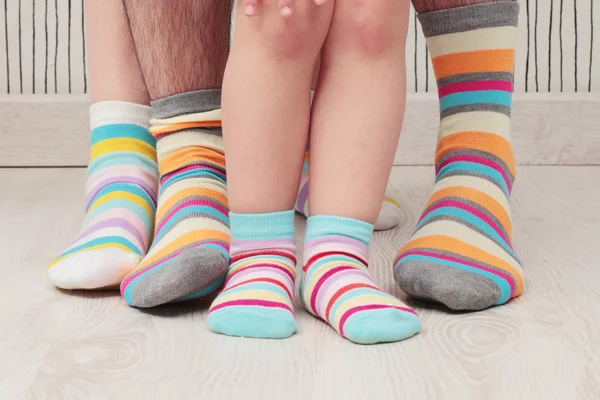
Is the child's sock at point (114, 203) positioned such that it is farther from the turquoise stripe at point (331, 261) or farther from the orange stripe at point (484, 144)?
the orange stripe at point (484, 144)

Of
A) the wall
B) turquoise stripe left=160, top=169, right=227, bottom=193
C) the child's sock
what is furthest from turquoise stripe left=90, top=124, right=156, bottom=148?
the wall

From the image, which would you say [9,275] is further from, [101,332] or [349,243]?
[349,243]

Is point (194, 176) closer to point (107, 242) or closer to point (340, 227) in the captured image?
point (107, 242)

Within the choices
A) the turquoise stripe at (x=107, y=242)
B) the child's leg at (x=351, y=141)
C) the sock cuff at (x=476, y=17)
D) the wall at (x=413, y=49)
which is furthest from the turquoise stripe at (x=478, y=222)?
the wall at (x=413, y=49)

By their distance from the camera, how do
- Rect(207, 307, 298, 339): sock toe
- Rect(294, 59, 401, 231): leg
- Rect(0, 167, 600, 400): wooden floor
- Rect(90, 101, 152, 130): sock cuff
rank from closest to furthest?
Rect(0, 167, 600, 400): wooden floor < Rect(207, 307, 298, 339): sock toe < Rect(90, 101, 152, 130): sock cuff < Rect(294, 59, 401, 231): leg

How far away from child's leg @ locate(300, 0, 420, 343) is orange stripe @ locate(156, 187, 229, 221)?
160 millimetres

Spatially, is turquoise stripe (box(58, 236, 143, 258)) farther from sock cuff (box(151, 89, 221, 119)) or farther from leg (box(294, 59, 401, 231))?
leg (box(294, 59, 401, 231))

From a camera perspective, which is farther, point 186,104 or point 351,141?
point 186,104

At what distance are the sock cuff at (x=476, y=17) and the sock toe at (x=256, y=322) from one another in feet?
1.48

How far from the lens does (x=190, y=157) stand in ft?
3.26

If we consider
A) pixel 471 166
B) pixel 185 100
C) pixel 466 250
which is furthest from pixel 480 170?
pixel 185 100

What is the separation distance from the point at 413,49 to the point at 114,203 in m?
1.10

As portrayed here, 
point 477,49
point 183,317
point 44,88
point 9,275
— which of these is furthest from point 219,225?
point 44,88

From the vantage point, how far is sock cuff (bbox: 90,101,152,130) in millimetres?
1068
